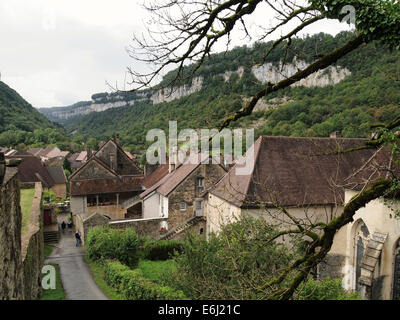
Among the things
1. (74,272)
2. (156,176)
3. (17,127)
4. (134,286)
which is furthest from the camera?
(17,127)

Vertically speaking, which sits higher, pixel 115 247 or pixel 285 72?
pixel 285 72

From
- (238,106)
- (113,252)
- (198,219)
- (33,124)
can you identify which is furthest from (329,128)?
(33,124)

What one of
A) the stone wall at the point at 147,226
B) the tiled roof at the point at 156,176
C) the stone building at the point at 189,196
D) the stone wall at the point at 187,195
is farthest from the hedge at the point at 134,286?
the tiled roof at the point at 156,176

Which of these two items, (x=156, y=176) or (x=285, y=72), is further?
(x=156, y=176)

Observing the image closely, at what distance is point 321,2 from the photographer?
5.94 metres

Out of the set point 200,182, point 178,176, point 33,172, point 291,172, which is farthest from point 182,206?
point 33,172

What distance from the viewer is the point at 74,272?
67.2ft

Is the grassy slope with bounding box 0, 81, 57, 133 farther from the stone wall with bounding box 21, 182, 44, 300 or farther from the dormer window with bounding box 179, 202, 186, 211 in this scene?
the stone wall with bounding box 21, 182, 44, 300

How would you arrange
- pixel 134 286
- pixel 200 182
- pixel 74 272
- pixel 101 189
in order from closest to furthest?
pixel 134 286 → pixel 74 272 → pixel 200 182 → pixel 101 189

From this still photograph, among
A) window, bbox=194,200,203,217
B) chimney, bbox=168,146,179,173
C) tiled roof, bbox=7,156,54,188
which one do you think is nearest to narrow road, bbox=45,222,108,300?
window, bbox=194,200,203,217

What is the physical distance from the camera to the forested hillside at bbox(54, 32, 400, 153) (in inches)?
288

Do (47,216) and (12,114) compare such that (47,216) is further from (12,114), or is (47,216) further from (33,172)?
(12,114)

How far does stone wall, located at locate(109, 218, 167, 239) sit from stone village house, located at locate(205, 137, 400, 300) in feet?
19.5

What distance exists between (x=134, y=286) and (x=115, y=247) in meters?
5.84
